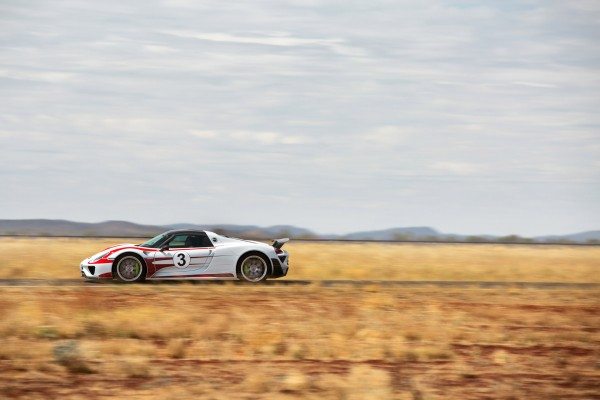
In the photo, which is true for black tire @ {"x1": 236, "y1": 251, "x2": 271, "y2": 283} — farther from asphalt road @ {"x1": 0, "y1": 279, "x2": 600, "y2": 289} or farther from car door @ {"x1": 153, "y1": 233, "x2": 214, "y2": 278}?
car door @ {"x1": 153, "y1": 233, "x2": 214, "y2": 278}

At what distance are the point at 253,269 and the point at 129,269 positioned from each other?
9.49 ft

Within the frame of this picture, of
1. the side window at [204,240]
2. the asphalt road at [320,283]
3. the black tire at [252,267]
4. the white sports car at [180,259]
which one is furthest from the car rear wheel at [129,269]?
the black tire at [252,267]

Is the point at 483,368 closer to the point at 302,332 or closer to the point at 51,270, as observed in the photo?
the point at 302,332

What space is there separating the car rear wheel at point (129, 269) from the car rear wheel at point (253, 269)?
2.28 meters

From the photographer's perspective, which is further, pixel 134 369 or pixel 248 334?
pixel 248 334

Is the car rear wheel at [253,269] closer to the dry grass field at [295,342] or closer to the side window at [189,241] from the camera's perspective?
the dry grass field at [295,342]

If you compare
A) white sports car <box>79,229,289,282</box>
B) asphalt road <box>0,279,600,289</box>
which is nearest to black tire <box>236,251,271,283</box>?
white sports car <box>79,229,289,282</box>

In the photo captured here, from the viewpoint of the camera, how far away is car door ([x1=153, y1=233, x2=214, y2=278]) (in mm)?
20859

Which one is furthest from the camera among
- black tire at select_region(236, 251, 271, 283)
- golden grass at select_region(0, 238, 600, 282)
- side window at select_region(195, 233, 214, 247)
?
golden grass at select_region(0, 238, 600, 282)

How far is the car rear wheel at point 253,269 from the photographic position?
2127cm

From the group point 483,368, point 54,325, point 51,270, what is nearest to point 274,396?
point 483,368

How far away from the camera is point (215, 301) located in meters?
18.0

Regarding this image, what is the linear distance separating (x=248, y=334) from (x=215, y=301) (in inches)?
167

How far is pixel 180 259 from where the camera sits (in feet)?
68.4
